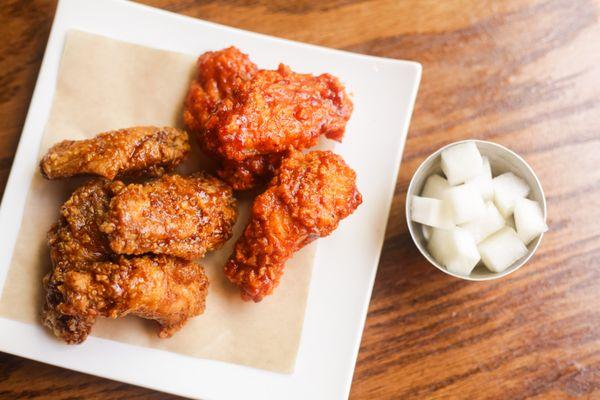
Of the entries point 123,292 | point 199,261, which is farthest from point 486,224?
point 123,292

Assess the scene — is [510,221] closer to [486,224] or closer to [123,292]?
[486,224]

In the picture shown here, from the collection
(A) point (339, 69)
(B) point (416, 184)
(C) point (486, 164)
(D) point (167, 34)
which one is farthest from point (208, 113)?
(C) point (486, 164)

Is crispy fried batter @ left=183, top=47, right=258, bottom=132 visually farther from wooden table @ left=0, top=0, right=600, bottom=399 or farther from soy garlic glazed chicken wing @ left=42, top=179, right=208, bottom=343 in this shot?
soy garlic glazed chicken wing @ left=42, top=179, right=208, bottom=343

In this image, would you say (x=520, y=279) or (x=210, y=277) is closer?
(x=210, y=277)

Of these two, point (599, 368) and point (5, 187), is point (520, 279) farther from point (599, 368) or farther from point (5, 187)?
point (5, 187)

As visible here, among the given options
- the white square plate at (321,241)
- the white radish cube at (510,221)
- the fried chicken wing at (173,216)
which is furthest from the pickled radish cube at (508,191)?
the fried chicken wing at (173,216)

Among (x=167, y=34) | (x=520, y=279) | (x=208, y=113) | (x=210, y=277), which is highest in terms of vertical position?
(x=167, y=34)
